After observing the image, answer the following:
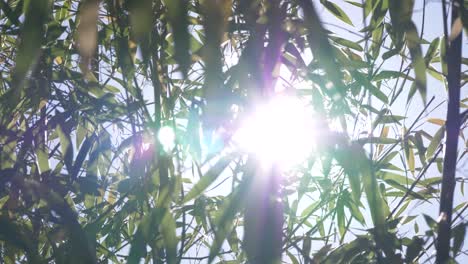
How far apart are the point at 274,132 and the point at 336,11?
1.72ft

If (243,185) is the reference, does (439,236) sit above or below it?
below

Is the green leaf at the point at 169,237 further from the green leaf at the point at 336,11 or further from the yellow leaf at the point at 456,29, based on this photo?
the green leaf at the point at 336,11

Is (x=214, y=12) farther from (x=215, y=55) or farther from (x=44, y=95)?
(x=44, y=95)

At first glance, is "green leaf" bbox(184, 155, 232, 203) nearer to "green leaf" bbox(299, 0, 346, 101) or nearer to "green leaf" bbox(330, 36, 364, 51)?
"green leaf" bbox(299, 0, 346, 101)

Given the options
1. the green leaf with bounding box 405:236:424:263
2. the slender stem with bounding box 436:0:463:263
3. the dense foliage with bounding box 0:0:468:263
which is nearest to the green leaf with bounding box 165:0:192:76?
the dense foliage with bounding box 0:0:468:263

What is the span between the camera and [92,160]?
1.31m

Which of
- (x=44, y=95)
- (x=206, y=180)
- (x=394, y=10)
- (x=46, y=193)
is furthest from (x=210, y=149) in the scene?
(x=44, y=95)

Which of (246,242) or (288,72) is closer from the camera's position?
Answer: (246,242)

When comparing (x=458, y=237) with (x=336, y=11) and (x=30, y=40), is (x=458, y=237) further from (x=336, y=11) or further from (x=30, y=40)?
(x=30, y=40)

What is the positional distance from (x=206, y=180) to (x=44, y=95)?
21.4 inches

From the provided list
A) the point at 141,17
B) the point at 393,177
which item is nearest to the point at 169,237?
the point at 141,17

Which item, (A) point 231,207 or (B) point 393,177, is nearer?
(A) point 231,207

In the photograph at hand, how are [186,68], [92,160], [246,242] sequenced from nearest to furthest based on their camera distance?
1. [186,68]
2. [246,242]
3. [92,160]

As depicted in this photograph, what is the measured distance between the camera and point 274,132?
0.77 m
